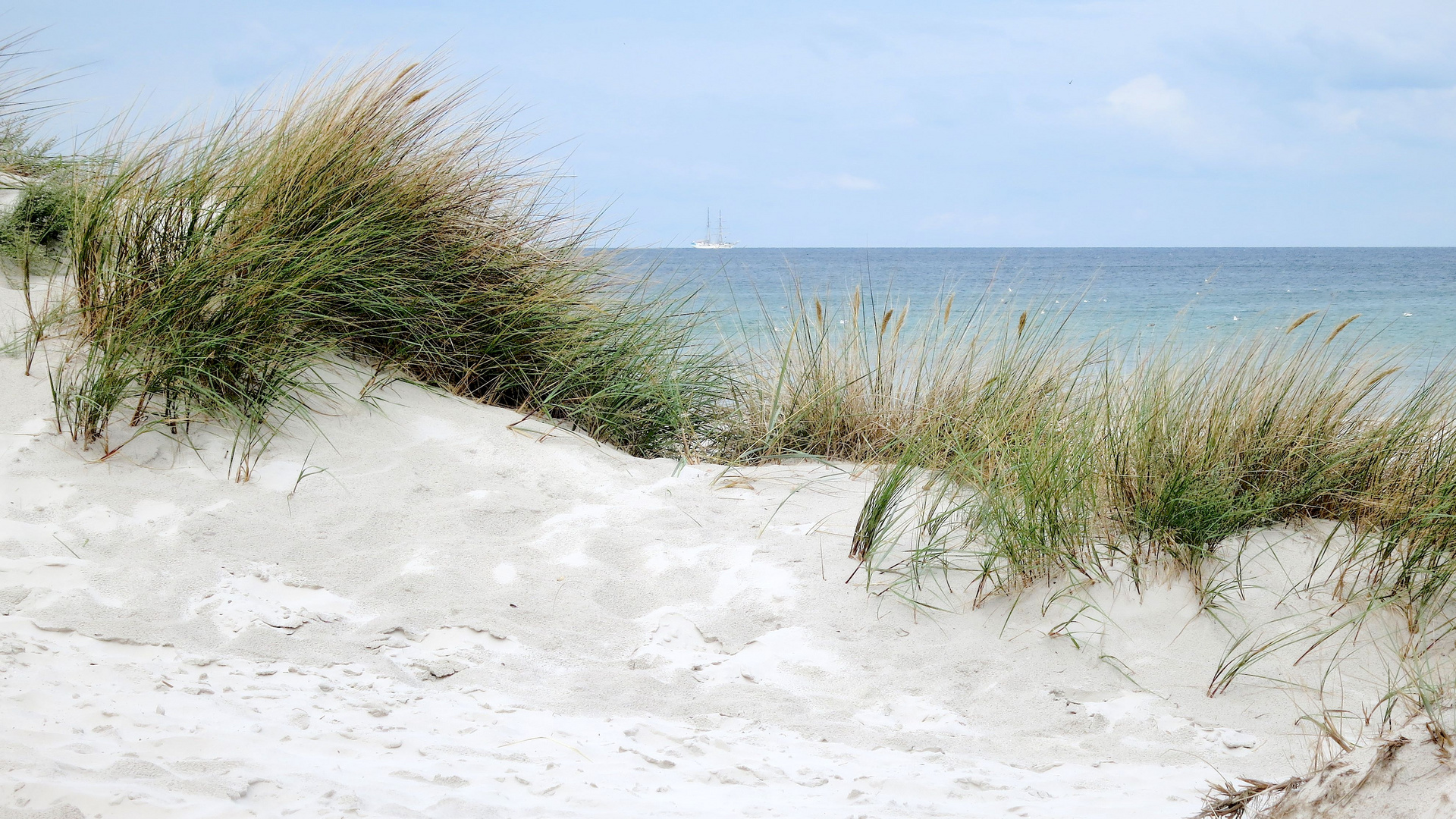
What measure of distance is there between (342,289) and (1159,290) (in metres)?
24.2

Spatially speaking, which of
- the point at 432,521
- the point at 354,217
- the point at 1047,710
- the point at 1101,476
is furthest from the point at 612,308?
the point at 1047,710

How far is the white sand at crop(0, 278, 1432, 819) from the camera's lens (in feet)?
6.00

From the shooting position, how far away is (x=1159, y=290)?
2394 centimetres

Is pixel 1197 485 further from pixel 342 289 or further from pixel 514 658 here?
pixel 342 289

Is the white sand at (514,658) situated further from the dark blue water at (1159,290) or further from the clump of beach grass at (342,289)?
Result: the dark blue water at (1159,290)

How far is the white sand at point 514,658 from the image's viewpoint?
6.00 feet

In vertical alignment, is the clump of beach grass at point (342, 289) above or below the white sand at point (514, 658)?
above

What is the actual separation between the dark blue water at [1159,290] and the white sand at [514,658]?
1601mm

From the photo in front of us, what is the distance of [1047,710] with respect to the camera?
93.9 inches

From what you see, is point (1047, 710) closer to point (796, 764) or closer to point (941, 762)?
point (941, 762)

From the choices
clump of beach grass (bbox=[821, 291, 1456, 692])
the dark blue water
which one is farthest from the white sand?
the dark blue water

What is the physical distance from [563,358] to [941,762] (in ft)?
7.99

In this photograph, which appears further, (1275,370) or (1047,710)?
(1275,370)

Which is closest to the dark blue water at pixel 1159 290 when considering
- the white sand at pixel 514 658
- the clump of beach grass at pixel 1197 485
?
the clump of beach grass at pixel 1197 485
